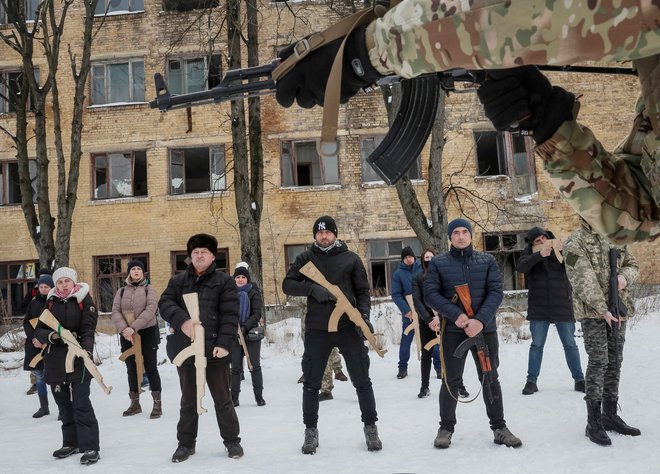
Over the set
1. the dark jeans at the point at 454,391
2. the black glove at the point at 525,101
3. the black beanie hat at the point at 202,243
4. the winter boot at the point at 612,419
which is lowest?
the winter boot at the point at 612,419

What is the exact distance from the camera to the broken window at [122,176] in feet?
63.7

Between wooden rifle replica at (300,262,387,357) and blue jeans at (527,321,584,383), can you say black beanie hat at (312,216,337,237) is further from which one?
blue jeans at (527,321,584,383)

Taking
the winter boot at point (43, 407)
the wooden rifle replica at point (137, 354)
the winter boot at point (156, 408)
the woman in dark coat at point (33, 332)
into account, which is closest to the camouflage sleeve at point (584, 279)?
the winter boot at point (156, 408)

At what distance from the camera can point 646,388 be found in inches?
289

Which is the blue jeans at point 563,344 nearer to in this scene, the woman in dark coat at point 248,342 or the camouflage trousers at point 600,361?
the camouflage trousers at point 600,361

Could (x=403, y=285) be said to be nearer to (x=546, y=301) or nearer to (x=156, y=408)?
(x=546, y=301)

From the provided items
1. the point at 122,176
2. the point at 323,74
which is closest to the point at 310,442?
the point at 323,74

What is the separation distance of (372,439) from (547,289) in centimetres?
337

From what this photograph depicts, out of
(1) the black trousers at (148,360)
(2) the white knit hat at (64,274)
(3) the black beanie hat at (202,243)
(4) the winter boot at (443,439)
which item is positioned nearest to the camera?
(4) the winter boot at (443,439)

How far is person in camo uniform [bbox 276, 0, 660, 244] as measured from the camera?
1.46m

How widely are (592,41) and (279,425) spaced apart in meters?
6.11

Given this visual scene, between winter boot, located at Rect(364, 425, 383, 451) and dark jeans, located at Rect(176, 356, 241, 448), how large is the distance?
118 centimetres

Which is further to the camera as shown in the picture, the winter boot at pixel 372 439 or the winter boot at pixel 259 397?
the winter boot at pixel 259 397

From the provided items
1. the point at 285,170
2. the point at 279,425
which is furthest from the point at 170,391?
the point at 285,170
